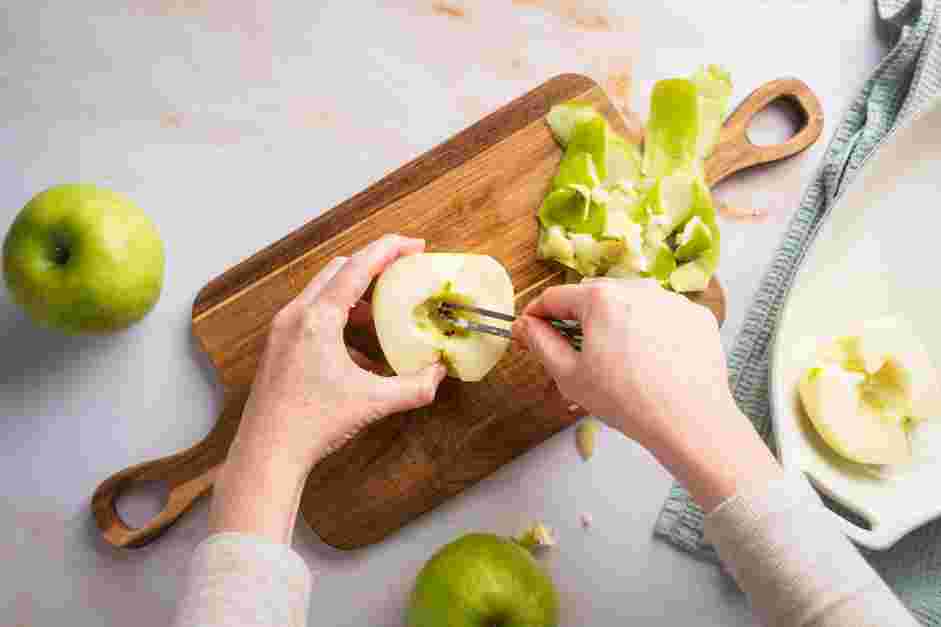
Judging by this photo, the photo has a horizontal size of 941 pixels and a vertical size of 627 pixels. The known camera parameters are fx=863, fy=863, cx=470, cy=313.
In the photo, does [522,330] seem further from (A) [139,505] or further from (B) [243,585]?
(A) [139,505]

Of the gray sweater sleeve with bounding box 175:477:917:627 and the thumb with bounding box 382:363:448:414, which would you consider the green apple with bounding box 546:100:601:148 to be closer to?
the thumb with bounding box 382:363:448:414

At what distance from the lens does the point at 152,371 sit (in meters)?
1.34

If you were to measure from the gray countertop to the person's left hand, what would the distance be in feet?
0.88

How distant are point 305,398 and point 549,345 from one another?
1.01 feet

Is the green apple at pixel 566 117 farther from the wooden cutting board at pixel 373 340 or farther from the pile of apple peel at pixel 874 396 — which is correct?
the pile of apple peel at pixel 874 396

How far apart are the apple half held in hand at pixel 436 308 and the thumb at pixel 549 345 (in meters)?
0.11

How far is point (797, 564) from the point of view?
882 millimetres

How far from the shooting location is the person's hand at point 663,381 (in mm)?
932

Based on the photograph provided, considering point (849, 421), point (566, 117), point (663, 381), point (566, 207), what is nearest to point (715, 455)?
point (663, 381)

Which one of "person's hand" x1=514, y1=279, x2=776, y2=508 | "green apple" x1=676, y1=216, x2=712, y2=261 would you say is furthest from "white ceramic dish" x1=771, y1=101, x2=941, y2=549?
"person's hand" x1=514, y1=279, x2=776, y2=508

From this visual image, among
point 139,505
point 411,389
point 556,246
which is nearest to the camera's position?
point 411,389

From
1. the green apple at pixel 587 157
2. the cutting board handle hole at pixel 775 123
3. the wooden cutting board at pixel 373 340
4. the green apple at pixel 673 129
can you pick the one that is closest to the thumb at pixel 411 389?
the wooden cutting board at pixel 373 340

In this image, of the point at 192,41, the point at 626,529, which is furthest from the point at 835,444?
the point at 192,41

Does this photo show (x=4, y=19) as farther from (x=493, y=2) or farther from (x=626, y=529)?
(x=626, y=529)
